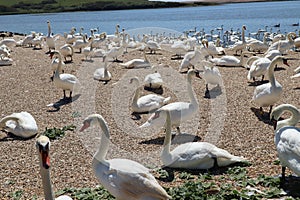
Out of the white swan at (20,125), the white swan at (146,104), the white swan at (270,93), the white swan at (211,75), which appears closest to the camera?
the white swan at (20,125)

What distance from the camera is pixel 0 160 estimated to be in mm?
7824

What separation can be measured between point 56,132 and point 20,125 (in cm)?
81

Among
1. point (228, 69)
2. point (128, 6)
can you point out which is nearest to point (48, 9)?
point (128, 6)

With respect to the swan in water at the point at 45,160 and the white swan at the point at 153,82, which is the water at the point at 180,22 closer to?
the white swan at the point at 153,82

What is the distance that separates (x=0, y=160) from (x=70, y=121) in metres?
2.79

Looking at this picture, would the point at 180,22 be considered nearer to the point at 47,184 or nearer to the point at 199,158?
the point at 199,158

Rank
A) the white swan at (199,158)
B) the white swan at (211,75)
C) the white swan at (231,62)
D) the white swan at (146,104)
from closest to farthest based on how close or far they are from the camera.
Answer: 1. the white swan at (199,158)
2. the white swan at (146,104)
3. the white swan at (211,75)
4. the white swan at (231,62)

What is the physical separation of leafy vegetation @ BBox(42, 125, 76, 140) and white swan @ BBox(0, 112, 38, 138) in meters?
0.29

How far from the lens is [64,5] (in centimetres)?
12506

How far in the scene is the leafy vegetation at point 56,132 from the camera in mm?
9047

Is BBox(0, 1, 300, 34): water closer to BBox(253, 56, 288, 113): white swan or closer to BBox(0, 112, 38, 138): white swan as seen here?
BBox(253, 56, 288, 113): white swan

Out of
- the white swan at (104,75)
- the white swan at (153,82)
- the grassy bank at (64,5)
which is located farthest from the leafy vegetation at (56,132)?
the grassy bank at (64,5)

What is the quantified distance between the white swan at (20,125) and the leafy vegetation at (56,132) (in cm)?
29

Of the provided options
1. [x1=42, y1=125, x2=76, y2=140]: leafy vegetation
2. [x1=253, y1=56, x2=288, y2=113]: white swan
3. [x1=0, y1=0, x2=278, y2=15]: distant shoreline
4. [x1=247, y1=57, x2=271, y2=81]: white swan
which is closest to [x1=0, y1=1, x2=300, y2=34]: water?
[x1=0, y1=0, x2=278, y2=15]: distant shoreline
